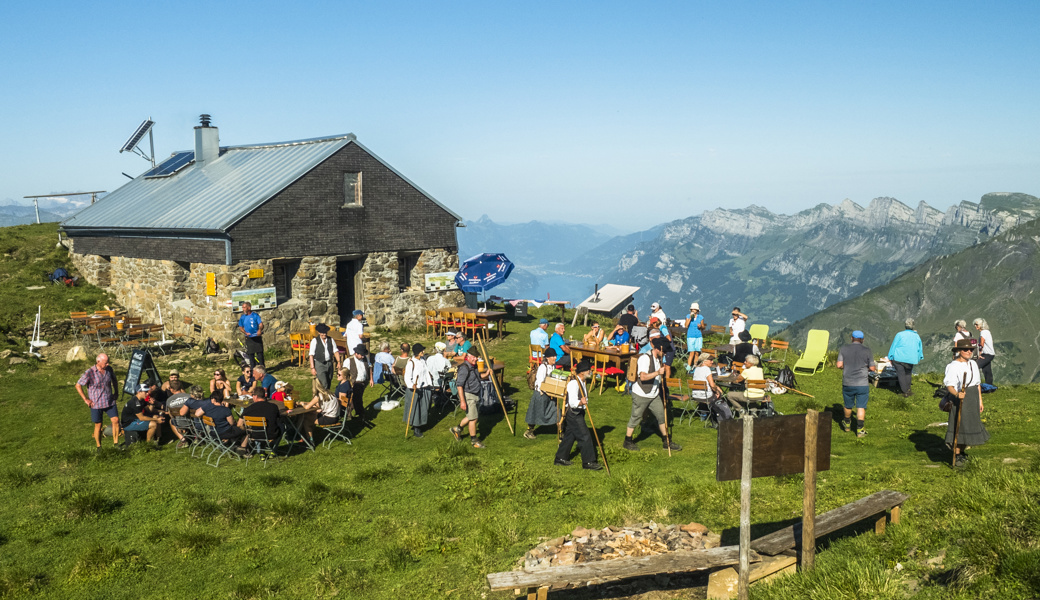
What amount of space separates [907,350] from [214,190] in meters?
20.7

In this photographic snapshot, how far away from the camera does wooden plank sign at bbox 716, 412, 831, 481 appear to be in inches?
237

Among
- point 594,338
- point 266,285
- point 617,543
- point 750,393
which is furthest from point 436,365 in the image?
point 266,285

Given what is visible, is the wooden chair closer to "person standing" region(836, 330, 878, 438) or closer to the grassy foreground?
the grassy foreground

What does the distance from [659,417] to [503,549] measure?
428 centimetres

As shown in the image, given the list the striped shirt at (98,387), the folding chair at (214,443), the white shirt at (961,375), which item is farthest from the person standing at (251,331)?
the white shirt at (961,375)

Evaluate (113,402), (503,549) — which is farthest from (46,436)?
(503,549)

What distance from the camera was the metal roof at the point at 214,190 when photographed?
2142 cm

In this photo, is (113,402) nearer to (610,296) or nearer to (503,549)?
(503,549)

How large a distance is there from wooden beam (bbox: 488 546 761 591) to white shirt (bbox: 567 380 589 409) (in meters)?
4.22

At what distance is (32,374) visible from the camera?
694 inches

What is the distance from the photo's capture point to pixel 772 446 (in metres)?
6.16

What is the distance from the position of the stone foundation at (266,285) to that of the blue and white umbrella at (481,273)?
42.7 inches

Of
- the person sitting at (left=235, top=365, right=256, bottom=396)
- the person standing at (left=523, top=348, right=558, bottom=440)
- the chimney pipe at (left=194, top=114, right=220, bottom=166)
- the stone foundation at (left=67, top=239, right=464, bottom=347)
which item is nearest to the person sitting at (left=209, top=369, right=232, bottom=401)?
the person sitting at (left=235, top=365, right=256, bottom=396)

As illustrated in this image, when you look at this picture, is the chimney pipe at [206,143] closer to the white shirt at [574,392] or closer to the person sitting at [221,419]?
the person sitting at [221,419]
